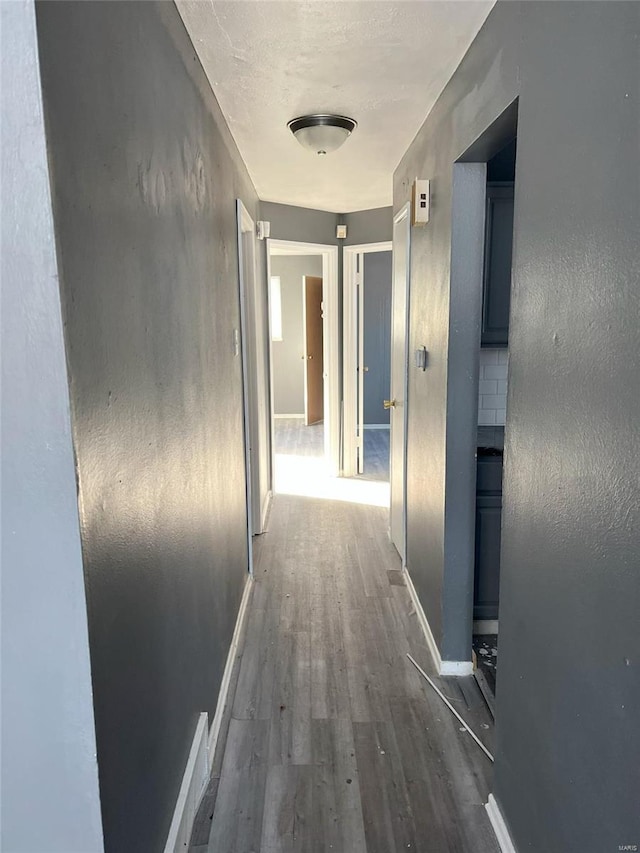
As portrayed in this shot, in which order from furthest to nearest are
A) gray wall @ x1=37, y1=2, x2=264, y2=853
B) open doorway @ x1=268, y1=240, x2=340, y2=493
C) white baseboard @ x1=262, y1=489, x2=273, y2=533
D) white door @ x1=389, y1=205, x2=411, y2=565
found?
1. open doorway @ x1=268, y1=240, x2=340, y2=493
2. white baseboard @ x1=262, y1=489, x2=273, y2=533
3. white door @ x1=389, y1=205, x2=411, y2=565
4. gray wall @ x1=37, y1=2, x2=264, y2=853

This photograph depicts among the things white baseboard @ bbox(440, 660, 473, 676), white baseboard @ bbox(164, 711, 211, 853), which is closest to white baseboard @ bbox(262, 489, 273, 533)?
white baseboard @ bbox(440, 660, 473, 676)

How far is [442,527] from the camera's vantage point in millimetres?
2475

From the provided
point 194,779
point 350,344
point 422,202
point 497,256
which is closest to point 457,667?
point 194,779

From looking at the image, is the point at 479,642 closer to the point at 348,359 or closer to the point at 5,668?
the point at 5,668

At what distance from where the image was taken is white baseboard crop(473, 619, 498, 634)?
9.34 feet

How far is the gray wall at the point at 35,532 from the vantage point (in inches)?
31.7

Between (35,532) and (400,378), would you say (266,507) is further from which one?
(35,532)

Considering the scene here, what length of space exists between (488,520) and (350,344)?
2891 mm

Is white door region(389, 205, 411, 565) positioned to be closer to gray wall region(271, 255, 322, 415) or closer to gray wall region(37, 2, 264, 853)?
gray wall region(37, 2, 264, 853)

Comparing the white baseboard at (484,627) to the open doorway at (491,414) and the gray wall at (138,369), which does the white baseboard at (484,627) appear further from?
the gray wall at (138,369)

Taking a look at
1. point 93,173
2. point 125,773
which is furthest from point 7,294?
point 125,773

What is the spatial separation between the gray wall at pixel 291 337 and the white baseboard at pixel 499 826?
273 inches

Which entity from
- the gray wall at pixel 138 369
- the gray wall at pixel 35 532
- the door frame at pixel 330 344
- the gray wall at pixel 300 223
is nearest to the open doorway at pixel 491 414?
the gray wall at pixel 138 369

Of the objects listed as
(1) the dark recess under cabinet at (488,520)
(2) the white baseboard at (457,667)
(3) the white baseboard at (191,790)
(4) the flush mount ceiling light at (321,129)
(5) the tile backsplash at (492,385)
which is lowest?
(2) the white baseboard at (457,667)
